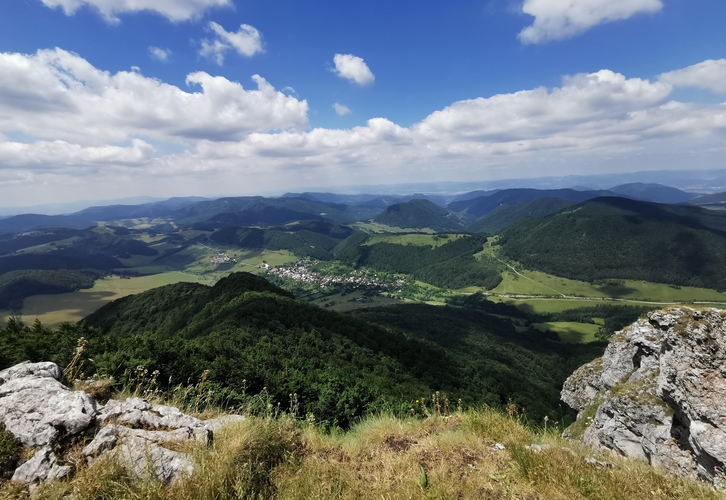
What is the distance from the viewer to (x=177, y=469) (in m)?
4.97

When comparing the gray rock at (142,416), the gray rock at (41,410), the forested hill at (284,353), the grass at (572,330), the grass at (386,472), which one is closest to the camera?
the grass at (386,472)

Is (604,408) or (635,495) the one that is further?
(604,408)

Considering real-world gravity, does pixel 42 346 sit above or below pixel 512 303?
above

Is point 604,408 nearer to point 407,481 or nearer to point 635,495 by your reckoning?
point 635,495

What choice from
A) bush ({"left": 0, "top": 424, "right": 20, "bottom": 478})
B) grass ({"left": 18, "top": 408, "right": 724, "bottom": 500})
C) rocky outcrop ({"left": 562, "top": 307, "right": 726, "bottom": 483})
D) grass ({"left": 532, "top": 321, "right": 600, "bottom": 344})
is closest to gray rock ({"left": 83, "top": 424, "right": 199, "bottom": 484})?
grass ({"left": 18, "top": 408, "right": 724, "bottom": 500})

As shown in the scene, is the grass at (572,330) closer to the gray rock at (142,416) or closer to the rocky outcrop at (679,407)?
the rocky outcrop at (679,407)

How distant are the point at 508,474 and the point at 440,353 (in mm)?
66765

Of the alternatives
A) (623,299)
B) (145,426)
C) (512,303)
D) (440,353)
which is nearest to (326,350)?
(440,353)

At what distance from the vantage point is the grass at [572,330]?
138m

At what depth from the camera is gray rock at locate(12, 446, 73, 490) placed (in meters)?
4.70

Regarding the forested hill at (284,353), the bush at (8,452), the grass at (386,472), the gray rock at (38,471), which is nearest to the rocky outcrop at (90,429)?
the gray rock at (38,471)

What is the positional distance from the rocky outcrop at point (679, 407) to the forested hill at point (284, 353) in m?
12.0

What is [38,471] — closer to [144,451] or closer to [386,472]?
[144,451]

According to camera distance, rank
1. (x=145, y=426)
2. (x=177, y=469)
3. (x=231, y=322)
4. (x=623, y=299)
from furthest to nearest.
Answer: (x=623, y=299)
(x=231, y=322)
(x=145, y=426)
(x=177, y=469)
